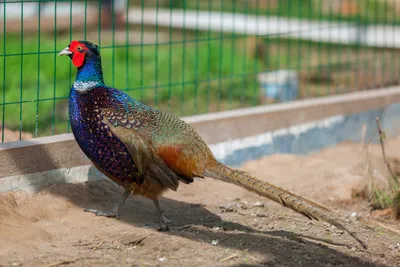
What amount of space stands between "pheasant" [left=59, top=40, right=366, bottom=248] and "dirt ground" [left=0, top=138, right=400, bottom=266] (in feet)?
1.04

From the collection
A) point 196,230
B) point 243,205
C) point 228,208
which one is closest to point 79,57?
point 196,230

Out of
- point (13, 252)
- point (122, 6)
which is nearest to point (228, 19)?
point (122, 6)

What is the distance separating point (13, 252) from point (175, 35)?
10.2 m

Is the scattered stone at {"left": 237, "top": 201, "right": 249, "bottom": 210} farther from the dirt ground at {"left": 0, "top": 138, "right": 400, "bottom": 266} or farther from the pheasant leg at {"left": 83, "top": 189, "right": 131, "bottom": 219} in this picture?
the pheasant leg at {"left": 83, "top": 189, "right": 131, "bottom": 219}

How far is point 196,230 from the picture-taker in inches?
196

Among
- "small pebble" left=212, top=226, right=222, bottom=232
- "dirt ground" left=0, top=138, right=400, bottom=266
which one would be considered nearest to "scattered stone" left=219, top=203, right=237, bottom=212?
"dirt ground" left=0, top=138, right=400, bottom=266

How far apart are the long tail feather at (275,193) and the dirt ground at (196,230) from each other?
28cm

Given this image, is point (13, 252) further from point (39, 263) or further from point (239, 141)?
point (239, 141)

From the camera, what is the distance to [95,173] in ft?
18.8

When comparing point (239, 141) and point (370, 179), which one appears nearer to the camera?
point (370, 179)

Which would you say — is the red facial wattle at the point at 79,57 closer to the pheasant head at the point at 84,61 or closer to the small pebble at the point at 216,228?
the pheasant head at the point at 84,61

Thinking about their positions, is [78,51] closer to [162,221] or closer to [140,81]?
[162,221]

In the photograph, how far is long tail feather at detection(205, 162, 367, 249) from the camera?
4.41 metres

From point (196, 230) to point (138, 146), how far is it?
0.68 meters
